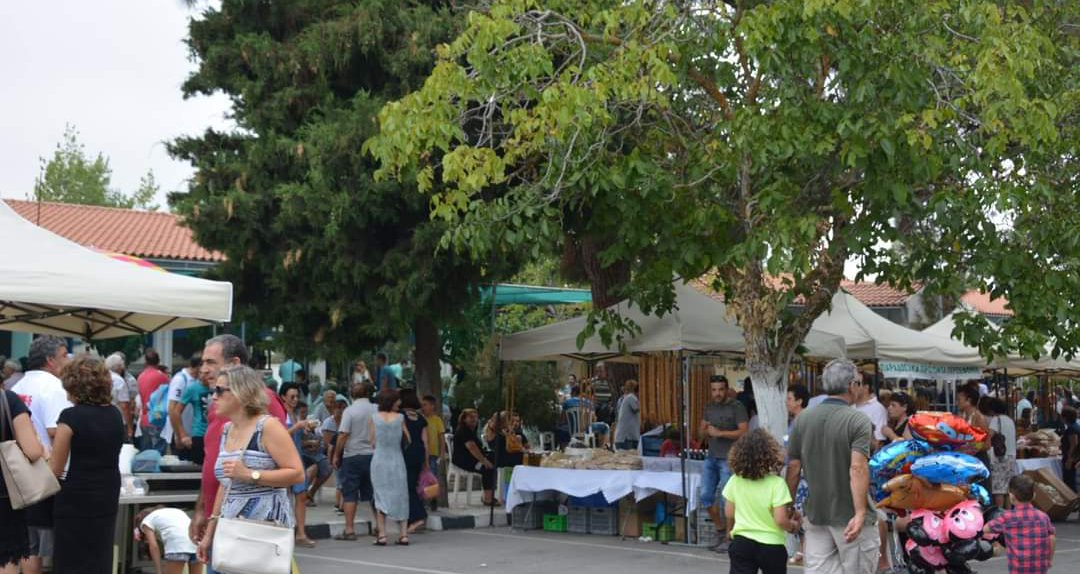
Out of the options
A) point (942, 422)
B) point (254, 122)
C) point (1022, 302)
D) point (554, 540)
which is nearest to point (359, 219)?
point (254, 122)

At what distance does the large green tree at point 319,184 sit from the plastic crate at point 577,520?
285cm

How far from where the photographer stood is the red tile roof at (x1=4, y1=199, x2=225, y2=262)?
3145 cm

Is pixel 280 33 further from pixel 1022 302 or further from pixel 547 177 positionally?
pixel 1022 302

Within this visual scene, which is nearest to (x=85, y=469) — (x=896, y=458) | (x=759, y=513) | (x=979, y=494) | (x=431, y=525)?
(x=759, y=513)

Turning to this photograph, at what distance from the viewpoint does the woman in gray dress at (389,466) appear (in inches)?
586

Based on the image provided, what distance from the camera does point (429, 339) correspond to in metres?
18.3

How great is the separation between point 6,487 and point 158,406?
921 centimetres

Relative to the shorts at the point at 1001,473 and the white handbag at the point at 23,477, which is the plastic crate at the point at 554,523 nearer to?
the shorts at the point at 1001,473

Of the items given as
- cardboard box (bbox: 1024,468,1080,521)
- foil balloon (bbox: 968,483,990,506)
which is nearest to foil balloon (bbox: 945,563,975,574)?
foil balloon (bbox: 968,483,990,506)

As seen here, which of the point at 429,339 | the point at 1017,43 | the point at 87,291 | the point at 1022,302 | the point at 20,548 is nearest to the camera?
the point at 20,548

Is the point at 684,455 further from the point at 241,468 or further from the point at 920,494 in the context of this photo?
the point at 241,468

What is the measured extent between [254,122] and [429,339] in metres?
3.70

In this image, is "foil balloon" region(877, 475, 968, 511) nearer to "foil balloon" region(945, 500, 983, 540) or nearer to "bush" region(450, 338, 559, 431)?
"foil balloon" region(945, 500, 983, 540)

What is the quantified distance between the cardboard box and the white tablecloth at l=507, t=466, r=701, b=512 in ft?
20.1
